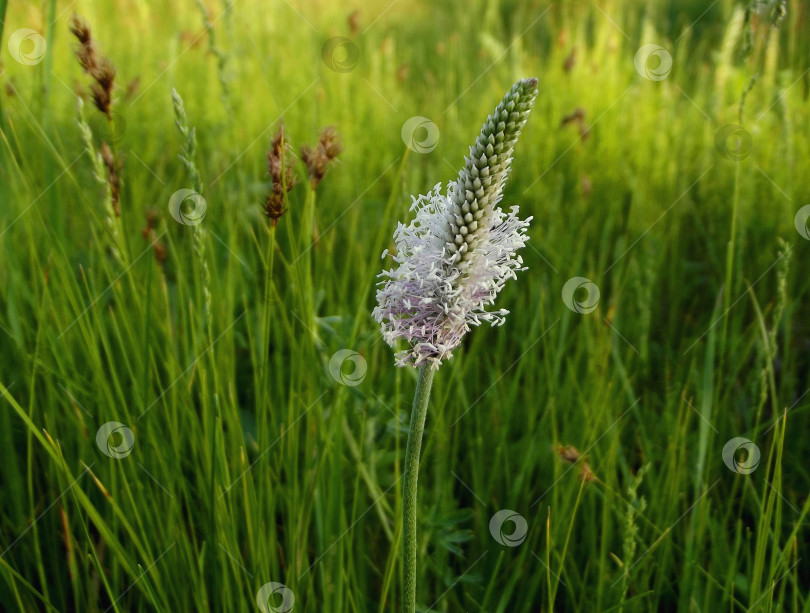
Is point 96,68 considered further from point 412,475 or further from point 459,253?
point 412,475

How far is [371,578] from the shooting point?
5.01ft

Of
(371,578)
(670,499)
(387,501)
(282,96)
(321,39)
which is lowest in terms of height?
(371,578)

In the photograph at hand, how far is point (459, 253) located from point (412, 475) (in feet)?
1.01

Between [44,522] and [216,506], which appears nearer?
[216,506]

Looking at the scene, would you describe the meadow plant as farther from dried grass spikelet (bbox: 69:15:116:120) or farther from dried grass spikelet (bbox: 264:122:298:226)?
dried grass spikelet (bbox: 69:15:116:120)

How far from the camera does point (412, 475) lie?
0.93 meters

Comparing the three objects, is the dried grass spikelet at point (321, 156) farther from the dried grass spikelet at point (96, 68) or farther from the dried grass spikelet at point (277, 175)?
the dried grass spikelet at point (96, 68)

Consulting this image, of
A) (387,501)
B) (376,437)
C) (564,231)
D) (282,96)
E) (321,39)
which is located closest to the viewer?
(387,501)

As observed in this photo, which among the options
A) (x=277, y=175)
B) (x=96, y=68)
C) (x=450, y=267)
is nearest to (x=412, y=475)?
(x=450, y=267)

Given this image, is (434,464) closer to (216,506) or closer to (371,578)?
(371,578)

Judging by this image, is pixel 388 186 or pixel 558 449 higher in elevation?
pixel 388 186

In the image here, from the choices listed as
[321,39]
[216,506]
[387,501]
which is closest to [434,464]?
[387,501]

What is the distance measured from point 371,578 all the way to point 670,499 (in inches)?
26.5

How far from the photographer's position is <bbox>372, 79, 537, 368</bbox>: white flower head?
780 millimetres
